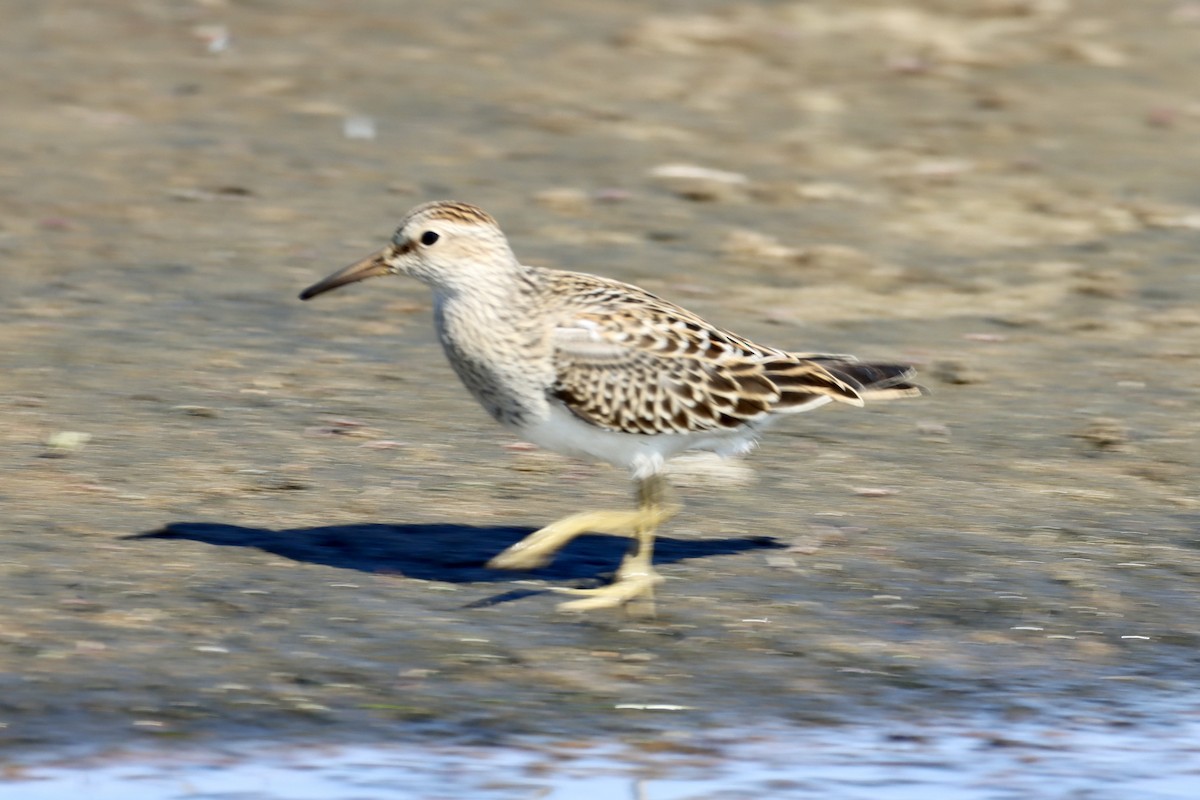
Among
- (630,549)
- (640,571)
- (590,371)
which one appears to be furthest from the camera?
(630,549)

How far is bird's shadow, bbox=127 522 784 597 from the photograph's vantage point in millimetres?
9000

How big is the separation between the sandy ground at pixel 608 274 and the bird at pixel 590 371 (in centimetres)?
34

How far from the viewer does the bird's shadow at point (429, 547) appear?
9.00m

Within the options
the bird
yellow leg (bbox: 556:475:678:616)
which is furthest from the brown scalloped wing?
yellow leg (bbox: 556:475:678:616)

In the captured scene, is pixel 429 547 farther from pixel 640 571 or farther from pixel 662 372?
pixel 662 372

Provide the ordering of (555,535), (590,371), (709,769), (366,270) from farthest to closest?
1. (366,270)
2. (555,535)
3. (590,371)
4. (709,769)

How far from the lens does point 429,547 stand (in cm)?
929

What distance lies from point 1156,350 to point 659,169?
470 centimetres

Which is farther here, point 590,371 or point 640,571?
point 640,571

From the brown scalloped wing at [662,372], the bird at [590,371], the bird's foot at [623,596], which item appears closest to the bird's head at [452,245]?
the bird at [590,371]

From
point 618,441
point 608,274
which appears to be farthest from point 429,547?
point 608,274

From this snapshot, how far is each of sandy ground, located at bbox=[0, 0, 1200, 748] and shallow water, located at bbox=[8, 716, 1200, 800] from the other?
0.66 ft

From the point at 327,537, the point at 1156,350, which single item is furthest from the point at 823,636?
the point at 1156,350

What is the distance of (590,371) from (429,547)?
1292mm
